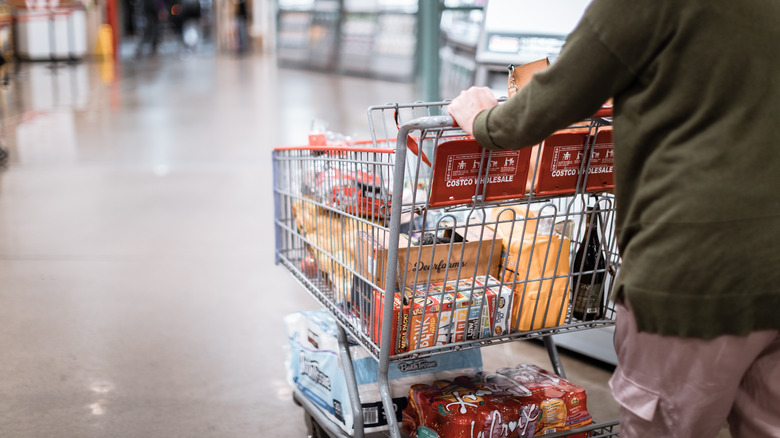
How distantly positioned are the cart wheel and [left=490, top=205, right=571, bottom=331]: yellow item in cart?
790 millimetres

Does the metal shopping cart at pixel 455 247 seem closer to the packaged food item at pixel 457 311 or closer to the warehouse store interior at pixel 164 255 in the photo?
the packaged food item at pixel 457 311

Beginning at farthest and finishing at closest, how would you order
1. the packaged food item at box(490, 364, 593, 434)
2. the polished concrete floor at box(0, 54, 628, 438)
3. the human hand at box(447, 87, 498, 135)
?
the polished concrete floor at box(0, 54, 628, 438)
the packaged food item at box(490, 364, 593, 434)
the human hand at box(447, 87, 498, 135)

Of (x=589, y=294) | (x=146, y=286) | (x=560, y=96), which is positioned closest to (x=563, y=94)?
(x=560, y=96)

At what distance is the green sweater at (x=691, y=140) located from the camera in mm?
1231

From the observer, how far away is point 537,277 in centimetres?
192

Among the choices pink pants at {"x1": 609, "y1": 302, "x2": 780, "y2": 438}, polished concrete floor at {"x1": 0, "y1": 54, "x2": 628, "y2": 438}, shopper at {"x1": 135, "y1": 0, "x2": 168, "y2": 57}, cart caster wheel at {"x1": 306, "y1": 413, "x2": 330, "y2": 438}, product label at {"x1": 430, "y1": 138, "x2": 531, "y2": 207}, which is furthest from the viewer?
shopper at {"x1": 135, "y1": 0, "x2": 168, "y2": 57}

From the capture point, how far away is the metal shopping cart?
170cm

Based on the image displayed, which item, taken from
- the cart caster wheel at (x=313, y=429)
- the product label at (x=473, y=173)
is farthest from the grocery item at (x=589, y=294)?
the cart caster wheel at (x=313, y=429)

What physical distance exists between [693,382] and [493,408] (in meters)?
0.73

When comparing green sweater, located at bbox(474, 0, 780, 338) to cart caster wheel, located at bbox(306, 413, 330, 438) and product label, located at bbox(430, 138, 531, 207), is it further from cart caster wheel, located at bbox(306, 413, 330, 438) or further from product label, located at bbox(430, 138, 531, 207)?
cart caster wheel, located at bbox(306, 413, 330, 438)

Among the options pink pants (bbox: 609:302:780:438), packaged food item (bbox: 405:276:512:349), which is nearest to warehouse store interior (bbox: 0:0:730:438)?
packaged food item (bbox: 405:276:512:349)

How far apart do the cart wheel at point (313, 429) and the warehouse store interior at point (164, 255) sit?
0.02 meters

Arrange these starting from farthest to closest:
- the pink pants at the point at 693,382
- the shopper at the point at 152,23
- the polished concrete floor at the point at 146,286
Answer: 1. the shopper at the point at 152,23
2. the polished concrete floor at the point at 146,286
3. the pink pants at the point at 693,382

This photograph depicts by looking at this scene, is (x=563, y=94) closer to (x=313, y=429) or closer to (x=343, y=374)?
(x=343, y=374)
